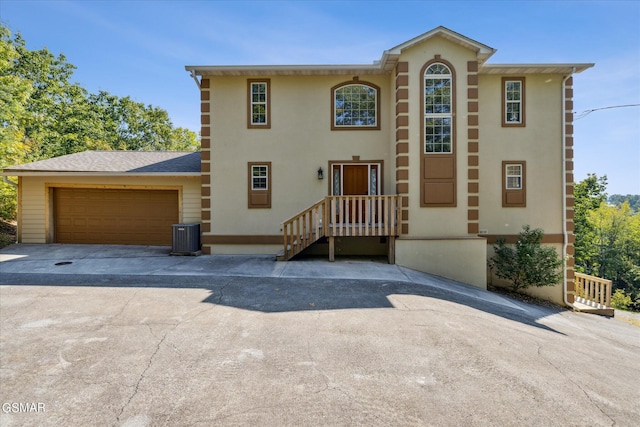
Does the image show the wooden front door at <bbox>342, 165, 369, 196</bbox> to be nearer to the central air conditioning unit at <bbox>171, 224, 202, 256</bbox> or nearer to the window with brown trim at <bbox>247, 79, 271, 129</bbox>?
the window with brown trim at <bbox>247, 79, 271, 129</bbox>

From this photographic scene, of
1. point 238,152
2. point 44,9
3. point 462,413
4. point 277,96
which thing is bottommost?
point 462,413

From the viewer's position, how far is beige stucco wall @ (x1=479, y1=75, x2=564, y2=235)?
977 cm

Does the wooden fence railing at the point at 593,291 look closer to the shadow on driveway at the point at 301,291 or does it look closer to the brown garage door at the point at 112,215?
the shadow on driveway at the point at 301,291

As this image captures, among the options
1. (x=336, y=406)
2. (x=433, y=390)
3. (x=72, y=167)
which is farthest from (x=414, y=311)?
(x=72, y=167)

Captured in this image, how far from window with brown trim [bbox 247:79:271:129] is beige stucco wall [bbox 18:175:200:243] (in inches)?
115

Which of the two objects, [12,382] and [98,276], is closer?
[12,382]

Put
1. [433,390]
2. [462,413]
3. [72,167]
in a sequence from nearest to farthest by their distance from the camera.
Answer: [462,413] → [433,390] → [72,167]

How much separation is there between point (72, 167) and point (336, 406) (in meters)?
12.3

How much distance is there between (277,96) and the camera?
387 inches

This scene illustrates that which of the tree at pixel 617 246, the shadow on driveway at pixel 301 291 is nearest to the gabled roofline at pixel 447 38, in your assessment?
the shadow on driveway at pixel 301 291

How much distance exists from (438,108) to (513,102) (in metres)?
3.19

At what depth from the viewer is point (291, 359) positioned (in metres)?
3.40

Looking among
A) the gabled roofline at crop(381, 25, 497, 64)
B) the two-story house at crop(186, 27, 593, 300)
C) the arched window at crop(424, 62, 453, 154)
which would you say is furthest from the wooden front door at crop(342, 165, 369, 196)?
the gabled roofline at crop(381, 25, 497, 64)

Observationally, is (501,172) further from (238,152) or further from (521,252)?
(238,152)
